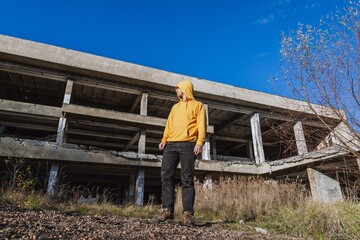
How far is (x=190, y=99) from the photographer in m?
4.49

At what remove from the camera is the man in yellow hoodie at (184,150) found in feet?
12.6

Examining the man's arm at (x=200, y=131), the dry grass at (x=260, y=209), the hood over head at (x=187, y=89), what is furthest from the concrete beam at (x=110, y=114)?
the man's arm at (x=200, y=131)

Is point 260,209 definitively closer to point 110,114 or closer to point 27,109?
point 110,114

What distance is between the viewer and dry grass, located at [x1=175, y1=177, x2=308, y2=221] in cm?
585

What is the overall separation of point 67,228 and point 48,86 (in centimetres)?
889

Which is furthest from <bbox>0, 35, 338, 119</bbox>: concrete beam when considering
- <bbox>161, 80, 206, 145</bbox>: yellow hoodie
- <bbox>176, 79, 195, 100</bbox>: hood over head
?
<bbox>161, 80, 206, 145</bbox>: yellow hoodie

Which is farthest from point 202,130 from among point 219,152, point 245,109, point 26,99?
point 219,152

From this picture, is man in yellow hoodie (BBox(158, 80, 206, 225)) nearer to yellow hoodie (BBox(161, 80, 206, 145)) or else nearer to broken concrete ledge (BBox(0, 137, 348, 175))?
yellow hoodie (BBox(161, 80, 206, 145))

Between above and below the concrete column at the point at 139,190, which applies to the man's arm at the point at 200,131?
above

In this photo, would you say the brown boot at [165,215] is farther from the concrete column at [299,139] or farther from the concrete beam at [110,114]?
the concrete beam at [110,114]

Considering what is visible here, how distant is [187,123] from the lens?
13.6 ft

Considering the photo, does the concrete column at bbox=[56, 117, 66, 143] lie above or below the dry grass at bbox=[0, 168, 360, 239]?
above

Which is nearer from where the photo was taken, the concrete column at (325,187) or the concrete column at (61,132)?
the concrete column at (61,132)

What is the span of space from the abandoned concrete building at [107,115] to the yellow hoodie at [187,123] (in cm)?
244
